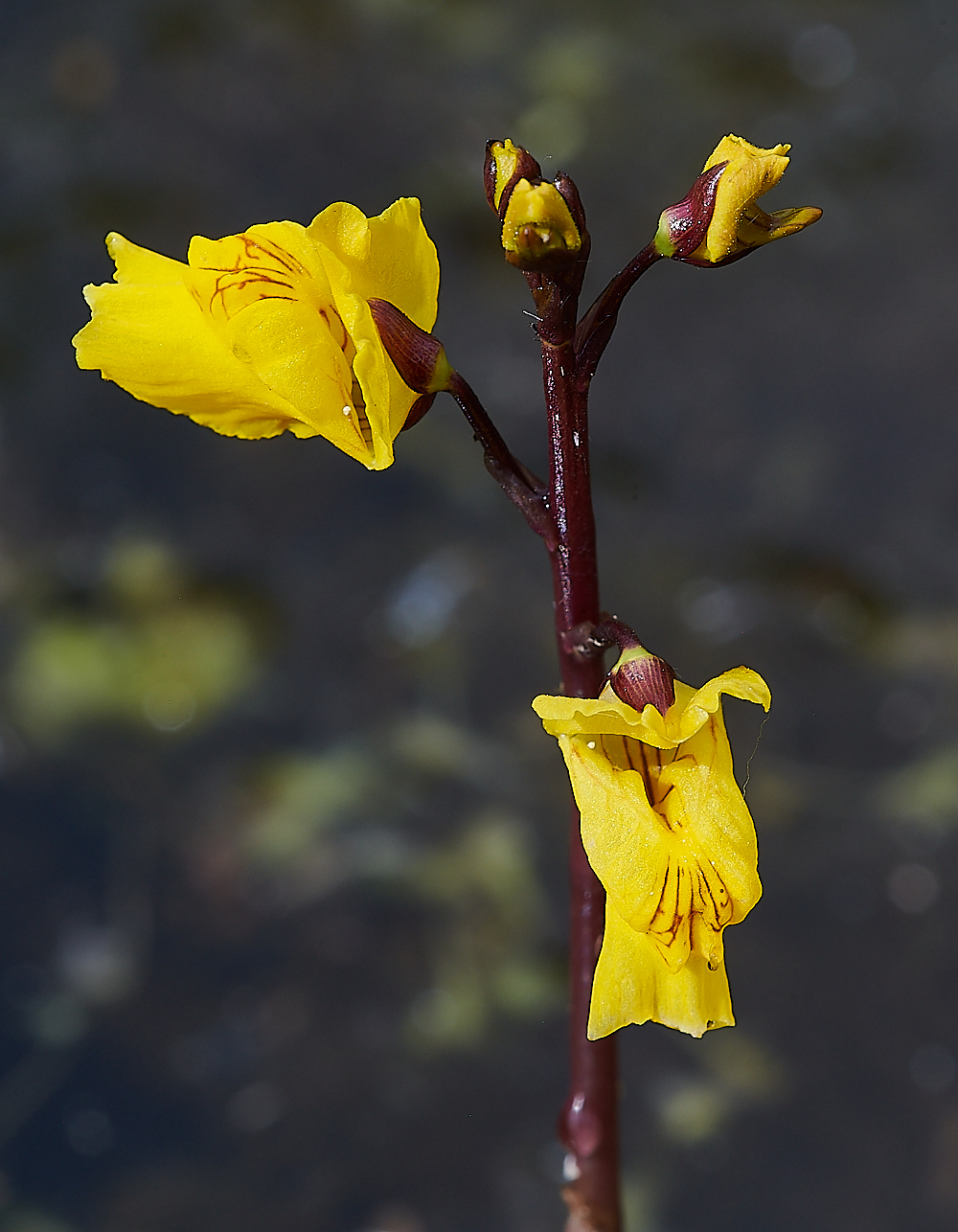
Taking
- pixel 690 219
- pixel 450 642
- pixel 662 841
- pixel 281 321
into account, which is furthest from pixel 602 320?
pixel 450 642

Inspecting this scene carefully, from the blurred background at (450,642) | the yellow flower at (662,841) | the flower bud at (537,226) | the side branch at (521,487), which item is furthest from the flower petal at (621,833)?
the blurred background at (450,642)

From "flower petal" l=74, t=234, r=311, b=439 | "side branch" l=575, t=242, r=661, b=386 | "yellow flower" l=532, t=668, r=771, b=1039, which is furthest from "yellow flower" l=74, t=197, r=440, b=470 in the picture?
"yellow flower" l=532, t=668, r=771, b=1039

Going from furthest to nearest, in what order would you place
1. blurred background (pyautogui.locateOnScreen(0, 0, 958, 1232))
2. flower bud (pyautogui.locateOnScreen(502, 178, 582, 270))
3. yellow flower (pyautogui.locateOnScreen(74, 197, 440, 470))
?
1. blurred background (pyautogui.locateOnScreen(0, 0, 958, 1232))
2. yellow flower (pyautogui.locateOnScreen(74, 197, 440, 470))
3. flower bud (pyautogui.locateOnScreen(502, 178, 582, 270))

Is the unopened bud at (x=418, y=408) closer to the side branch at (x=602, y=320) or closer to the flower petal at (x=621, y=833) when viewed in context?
the side branch at (x=602, y=320)

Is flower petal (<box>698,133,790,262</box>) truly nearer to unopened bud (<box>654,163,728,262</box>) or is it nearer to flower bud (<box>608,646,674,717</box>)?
unopened bud (<box>654,163,728,262</box>)

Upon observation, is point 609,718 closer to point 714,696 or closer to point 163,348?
point 714,696

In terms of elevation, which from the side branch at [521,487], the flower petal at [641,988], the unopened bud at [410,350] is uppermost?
the unopened bud at [410,350]
